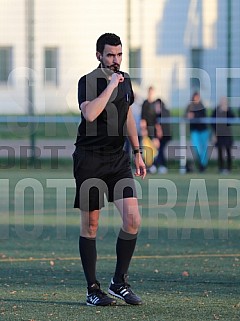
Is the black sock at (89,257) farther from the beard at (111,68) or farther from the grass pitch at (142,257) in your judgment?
the beard at (111,68)

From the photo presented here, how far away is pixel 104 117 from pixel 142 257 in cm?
290

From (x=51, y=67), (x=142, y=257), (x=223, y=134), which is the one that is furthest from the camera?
(x=51, y=67)

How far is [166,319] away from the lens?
22.0 ft

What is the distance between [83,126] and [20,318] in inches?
57.2

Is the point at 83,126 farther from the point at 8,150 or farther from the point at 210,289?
the point at 8,150

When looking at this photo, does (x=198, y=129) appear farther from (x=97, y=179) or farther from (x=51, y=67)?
(x=97, y=179)

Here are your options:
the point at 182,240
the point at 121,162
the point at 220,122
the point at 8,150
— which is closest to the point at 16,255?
the point at 182,240

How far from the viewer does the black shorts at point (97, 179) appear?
24.1ft

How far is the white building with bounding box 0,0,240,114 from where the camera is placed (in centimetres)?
2481

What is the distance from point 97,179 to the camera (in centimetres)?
735

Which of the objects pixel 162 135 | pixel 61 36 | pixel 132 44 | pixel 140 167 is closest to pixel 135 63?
pixel 132 44

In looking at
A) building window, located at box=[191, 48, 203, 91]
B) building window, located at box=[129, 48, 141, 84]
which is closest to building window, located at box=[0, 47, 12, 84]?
building window, located at box=[129, 48, 141, 84]

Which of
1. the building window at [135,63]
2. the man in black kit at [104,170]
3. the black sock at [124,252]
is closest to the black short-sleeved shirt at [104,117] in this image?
the man in black kit at [104,170]

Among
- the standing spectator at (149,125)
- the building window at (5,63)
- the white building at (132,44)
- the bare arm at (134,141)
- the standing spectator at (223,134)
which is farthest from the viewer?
the building window at (5,63)
